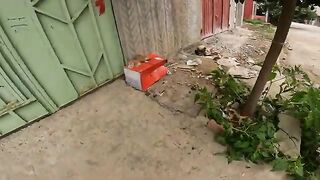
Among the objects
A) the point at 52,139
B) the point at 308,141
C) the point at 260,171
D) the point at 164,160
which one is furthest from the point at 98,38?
the point at 308,141

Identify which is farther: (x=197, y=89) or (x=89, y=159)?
(x=197, y=89)

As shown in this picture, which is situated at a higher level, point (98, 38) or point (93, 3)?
point (93, 3)

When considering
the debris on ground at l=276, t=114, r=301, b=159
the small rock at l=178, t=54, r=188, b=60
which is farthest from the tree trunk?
the small rock at l=178, t=54, r=188, b=60

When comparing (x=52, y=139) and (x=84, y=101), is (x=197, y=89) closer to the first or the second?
(x=84, y=101)

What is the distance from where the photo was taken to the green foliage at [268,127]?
240 centimetres

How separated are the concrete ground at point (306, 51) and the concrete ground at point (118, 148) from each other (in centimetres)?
258

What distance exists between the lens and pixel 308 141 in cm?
270

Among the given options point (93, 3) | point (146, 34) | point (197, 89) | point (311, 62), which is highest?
point (93, 3)

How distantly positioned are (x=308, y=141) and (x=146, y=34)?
8.82ft

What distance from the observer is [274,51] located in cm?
256

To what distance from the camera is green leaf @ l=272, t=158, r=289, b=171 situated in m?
2.28

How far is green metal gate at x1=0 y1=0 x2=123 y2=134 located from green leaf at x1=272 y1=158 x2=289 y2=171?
2621 millimetres

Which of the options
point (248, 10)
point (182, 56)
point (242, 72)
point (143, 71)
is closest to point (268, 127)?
point (242, 72)

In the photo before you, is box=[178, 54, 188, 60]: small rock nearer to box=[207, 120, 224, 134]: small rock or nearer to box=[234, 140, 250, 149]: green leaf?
box=[207, 120, 224, 134]: small rock
